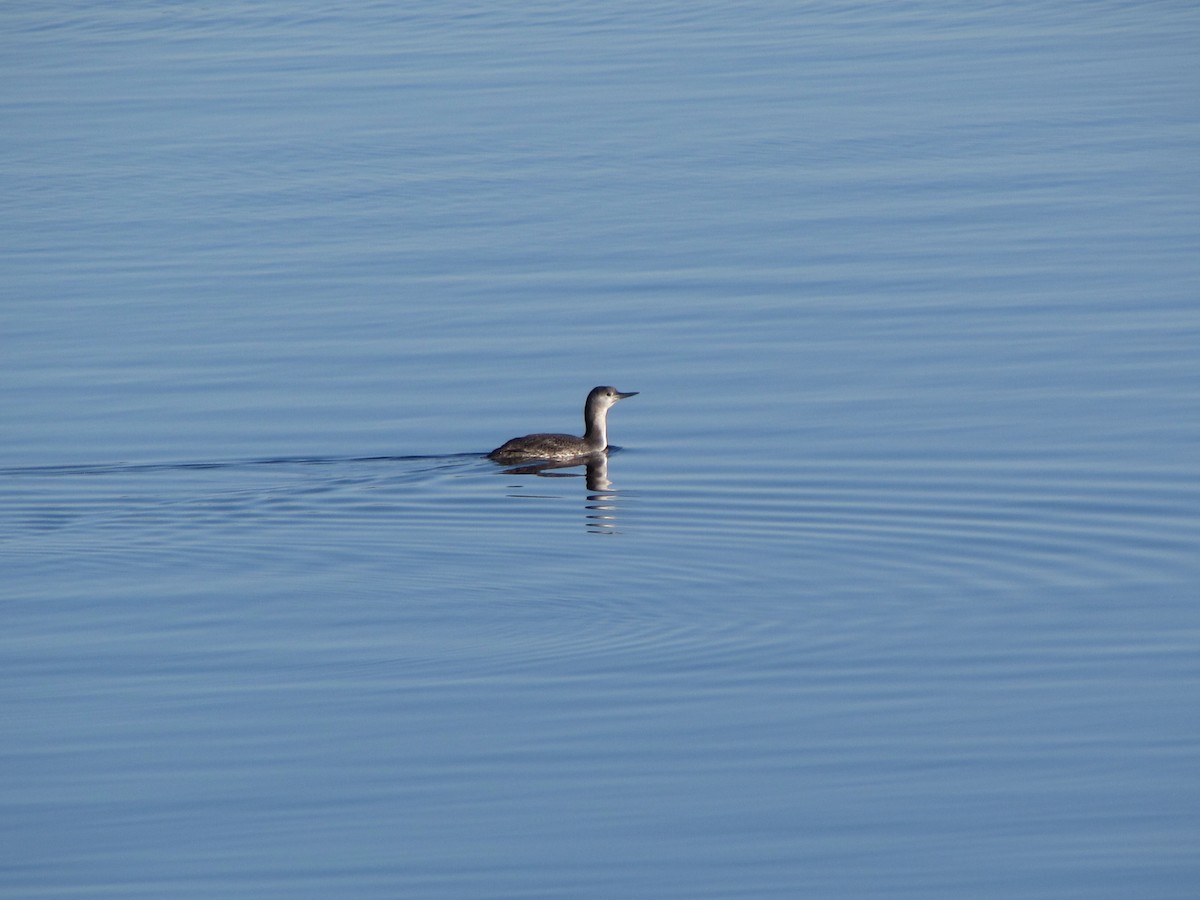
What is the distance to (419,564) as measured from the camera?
42.4ft

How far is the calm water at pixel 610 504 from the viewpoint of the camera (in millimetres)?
8617

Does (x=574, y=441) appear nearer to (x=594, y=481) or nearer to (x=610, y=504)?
(x=594, y=481)

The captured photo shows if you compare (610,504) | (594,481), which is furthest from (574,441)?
(610,504)

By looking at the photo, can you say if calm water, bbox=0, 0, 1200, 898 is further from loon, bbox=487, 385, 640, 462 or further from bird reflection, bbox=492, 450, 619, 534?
loon, bbox=487, 385, 640, 462

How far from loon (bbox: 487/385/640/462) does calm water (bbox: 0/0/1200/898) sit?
0.35m

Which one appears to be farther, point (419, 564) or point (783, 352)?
point (783, 352)

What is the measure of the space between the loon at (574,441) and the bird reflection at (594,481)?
0.07 meters

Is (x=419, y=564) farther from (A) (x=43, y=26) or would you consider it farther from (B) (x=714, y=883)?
(A) (x=43, y=26)

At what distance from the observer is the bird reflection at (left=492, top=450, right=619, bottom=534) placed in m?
14.0

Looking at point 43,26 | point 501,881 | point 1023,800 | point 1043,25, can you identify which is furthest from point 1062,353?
point 43,26

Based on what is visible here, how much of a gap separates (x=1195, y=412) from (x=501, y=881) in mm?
9770

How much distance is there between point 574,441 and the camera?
16.8 metres

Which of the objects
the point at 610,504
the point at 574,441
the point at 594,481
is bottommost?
the point at 610,504

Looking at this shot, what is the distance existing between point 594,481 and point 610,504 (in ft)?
3.86
